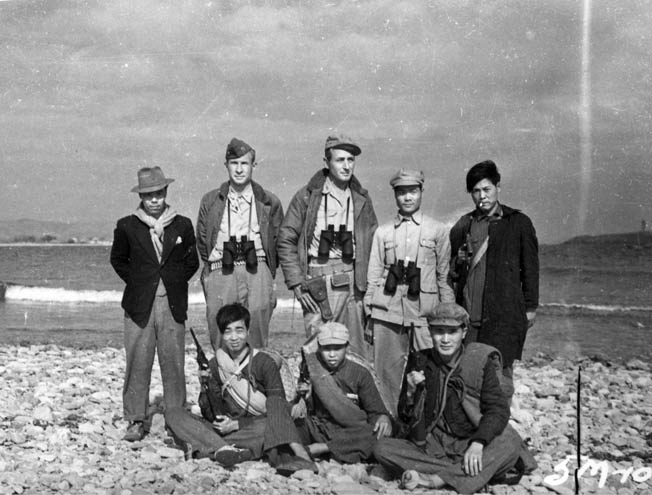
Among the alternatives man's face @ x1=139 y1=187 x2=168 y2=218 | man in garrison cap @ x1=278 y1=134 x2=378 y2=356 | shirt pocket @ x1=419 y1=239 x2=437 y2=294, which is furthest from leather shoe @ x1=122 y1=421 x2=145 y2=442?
shirt pocket @ x1=419 y1=239 x2=437 y2=294

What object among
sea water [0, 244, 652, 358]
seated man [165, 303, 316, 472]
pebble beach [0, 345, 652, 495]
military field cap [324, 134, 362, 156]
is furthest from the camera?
sea water [0, 244, 652, 358]

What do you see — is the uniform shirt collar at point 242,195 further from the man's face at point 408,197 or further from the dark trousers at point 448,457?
the dark trousers at point 448,457

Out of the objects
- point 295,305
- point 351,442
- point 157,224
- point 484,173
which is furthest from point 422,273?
point 295,305

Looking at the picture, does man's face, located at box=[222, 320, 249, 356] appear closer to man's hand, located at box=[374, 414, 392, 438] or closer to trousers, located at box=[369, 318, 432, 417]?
trousers, located at box=[369, 318, 432, 417]

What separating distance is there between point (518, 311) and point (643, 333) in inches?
436

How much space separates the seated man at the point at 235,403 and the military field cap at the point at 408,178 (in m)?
1.28

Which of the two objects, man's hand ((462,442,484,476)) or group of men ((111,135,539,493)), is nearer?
man's hand ((462,442,484,476))

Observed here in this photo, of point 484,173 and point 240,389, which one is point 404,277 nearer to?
point 484,173

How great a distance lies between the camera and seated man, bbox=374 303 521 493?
3824mm

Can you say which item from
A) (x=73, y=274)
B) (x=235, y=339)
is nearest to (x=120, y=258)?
(x=235, y=339)

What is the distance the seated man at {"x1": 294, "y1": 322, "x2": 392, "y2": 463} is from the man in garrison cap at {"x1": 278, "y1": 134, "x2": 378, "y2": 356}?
0.39m

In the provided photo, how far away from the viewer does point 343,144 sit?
4758 millimetres

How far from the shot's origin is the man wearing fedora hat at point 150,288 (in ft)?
15.8

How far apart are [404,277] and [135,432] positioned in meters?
2.09
